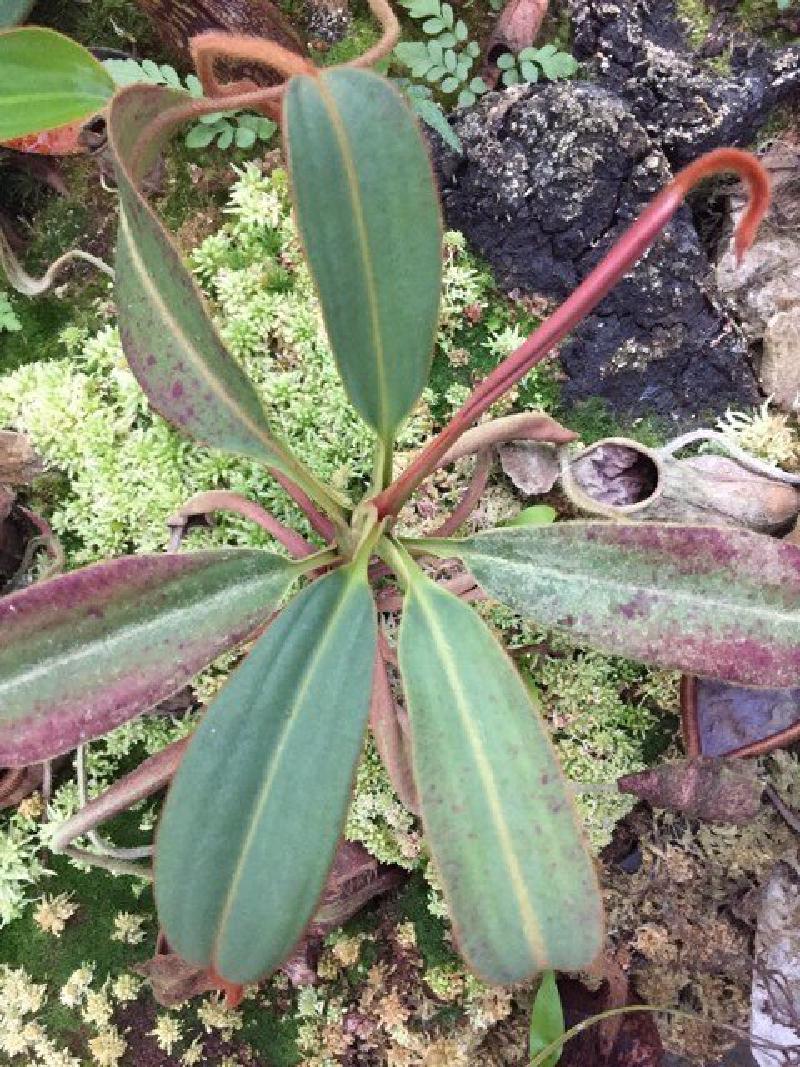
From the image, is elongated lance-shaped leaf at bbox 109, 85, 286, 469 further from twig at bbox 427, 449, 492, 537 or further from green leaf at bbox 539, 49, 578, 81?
green leaf at bbox 539, 49, 578, 81

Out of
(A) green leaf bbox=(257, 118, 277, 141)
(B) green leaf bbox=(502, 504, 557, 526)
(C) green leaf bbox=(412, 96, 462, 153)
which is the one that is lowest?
(B) green leaf bbox=(502, 504, 557, 526)

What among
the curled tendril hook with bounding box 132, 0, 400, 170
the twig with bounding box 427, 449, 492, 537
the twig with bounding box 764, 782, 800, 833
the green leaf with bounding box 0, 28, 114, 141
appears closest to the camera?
the curled tendril hook with bounding box 132, 0, 400, 170

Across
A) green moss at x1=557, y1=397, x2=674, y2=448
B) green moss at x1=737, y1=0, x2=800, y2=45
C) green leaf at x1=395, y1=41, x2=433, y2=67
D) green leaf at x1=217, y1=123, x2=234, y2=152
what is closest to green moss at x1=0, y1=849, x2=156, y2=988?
green moss at x1=557, y1=397, x2=674, y2=448

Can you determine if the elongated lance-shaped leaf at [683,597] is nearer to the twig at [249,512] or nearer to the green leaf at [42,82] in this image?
the twig at [249,512]

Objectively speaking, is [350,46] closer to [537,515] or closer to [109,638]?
[537,515]

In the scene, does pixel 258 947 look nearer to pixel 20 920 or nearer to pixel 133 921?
pixel 133 921

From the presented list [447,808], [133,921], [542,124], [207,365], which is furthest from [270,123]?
[133,921]
